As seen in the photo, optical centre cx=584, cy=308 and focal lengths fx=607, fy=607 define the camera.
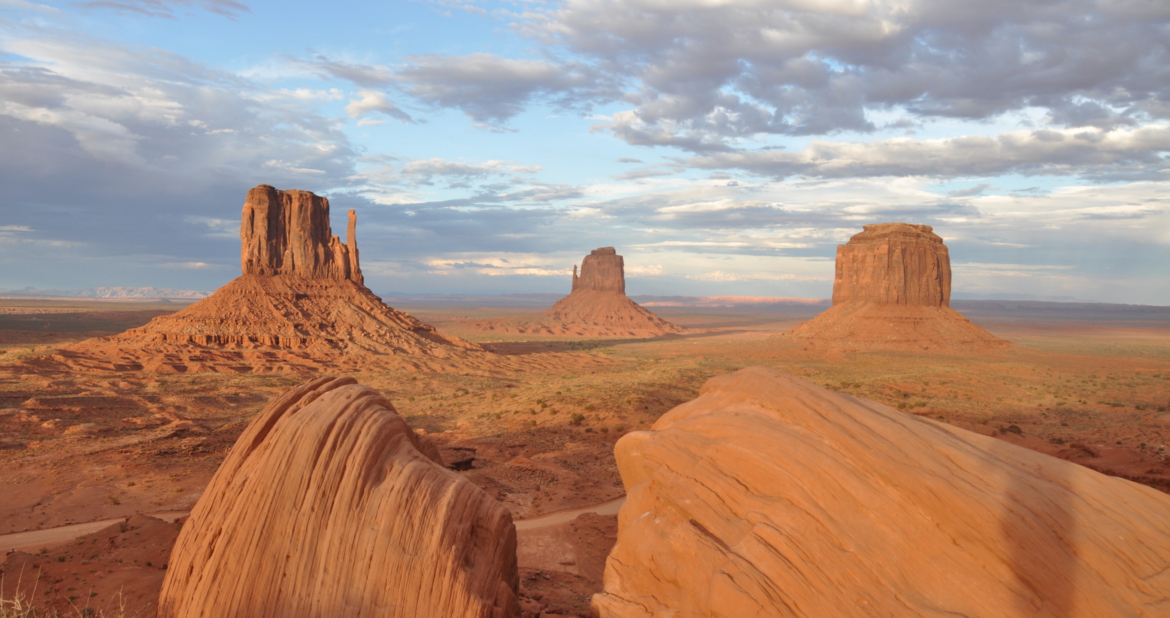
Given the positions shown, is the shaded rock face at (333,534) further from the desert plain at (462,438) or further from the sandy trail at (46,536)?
the sandy trail at (46,536)

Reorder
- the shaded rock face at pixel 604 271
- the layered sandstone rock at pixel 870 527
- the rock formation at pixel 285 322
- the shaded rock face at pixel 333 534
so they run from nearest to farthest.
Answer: the layered sandstone rock at pixel 870 527, the shaded rock face at pixel 333 534, the rock formation at pixel 285 322, the shaded rock face at pixel 604 271

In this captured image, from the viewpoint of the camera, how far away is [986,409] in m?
29.8

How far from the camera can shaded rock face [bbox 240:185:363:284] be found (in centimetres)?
5553

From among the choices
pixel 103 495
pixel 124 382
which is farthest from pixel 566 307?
pixel 103 495

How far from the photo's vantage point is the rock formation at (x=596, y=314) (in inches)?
4503

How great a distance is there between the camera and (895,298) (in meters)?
79.6

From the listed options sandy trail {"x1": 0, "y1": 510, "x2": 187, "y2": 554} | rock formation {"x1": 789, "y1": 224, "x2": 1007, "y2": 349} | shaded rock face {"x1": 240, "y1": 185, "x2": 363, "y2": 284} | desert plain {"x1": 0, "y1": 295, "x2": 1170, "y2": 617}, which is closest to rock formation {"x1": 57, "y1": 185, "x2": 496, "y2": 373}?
shaded rock face {"x1": 240, "y1": 185, "x2": 363, "y2": 284}

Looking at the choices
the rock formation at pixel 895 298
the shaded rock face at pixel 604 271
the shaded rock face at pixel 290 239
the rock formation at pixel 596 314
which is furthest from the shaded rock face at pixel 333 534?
the shaded rock face at pixel 604 271

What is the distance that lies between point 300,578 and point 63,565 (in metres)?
5.98

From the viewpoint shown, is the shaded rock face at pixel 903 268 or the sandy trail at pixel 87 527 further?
the shaded rock face at pixel 903 268

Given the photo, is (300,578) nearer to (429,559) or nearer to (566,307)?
(429,559)

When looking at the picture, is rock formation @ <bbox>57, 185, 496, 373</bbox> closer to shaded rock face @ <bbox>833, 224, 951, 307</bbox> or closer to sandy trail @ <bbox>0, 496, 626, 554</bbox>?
sandy trail @ <bbox>0, 496, 626, 554</bbox>

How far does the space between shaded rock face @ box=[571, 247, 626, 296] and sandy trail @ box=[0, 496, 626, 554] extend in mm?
121926

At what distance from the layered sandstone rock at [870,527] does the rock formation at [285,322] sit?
42247mm
